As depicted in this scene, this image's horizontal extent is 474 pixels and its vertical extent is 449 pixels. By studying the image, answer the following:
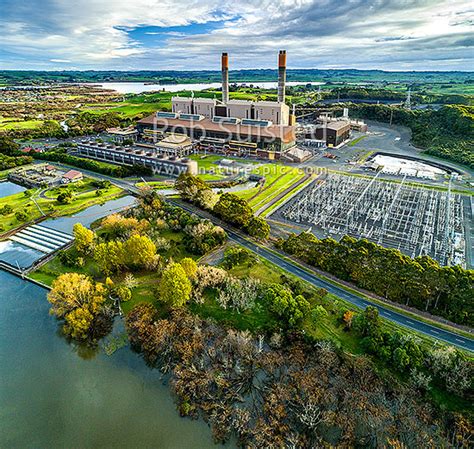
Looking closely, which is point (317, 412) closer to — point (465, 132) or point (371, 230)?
point (371, 230)

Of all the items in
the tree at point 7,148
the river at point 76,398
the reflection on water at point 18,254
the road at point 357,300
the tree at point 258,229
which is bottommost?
the river at point 76,398

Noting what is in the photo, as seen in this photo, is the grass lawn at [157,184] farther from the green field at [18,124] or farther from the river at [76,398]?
the green field at [18,124]

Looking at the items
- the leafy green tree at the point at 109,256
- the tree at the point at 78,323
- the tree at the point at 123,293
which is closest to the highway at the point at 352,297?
the leafy green tree at the point at 109,256

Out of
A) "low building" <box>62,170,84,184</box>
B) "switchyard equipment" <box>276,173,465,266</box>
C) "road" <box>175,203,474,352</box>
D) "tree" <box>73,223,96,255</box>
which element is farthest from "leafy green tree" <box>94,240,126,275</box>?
"low building" <box>62,170,84,184</box>

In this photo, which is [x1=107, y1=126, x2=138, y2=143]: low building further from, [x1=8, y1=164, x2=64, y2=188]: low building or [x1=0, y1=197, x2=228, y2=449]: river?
[x1=0, y1=197, x2=228, y2=449]: river

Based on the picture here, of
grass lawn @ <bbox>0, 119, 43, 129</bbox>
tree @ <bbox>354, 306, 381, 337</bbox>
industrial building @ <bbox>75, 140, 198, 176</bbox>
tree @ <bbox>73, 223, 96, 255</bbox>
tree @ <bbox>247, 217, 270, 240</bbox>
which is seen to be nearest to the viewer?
tree @ <bbox>354, 306, 381, 337</bbox>

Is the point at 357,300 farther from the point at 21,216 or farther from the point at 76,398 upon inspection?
the point at 21,216
